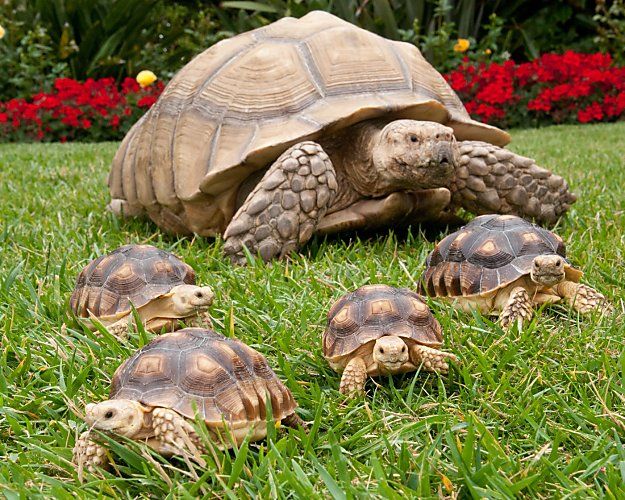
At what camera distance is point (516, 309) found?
234 cm

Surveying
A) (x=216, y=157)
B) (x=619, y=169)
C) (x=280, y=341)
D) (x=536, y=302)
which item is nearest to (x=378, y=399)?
(x=280, y=341)

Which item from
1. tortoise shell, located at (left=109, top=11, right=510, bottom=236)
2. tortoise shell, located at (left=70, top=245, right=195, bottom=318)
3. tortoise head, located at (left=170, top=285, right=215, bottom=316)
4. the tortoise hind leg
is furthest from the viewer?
tortoise shell, located at (left=109, top=11, right=510, bottom=236)

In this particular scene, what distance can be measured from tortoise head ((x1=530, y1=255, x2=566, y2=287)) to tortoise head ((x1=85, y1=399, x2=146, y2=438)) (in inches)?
53.4

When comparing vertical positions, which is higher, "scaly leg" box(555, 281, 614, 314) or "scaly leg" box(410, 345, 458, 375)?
"scaly leg" box(410, 345, 458, 375)

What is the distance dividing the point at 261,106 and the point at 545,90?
23.8 feet

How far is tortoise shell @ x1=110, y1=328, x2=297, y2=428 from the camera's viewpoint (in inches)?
64.1

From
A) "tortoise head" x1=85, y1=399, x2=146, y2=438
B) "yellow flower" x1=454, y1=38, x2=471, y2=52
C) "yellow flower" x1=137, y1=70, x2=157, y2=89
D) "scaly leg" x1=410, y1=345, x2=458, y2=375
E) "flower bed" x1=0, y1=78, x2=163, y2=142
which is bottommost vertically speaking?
"flower bed" x1=0, y1=78, x2=163, y2=142

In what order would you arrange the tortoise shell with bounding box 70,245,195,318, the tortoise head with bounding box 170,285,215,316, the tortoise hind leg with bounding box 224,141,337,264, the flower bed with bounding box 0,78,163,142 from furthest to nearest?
1. the flower bed with bounding box 0,78,163,142
2. the tortoise hind leg with bounding box 224,141,337,264
3. the tortoise shell with bounding box 70,245,195,318
4. the tortoise head with bounding box 170,285,215,316

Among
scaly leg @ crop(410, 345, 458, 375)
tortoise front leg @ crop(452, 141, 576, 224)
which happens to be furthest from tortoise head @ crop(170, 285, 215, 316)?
tortoise front leg @ crop(452, 141, 576, 224)

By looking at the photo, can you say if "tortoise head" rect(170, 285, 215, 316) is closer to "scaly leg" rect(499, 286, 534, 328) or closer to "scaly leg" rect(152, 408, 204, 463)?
"scaly leg" rect(152, 408, 204, 463)

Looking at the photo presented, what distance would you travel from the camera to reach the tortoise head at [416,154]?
10.8ft

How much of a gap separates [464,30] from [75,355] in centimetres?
1028

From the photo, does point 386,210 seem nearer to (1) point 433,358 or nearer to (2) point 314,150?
(2) point 314,150

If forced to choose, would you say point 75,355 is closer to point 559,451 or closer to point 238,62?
point 559,451
